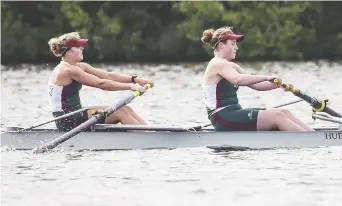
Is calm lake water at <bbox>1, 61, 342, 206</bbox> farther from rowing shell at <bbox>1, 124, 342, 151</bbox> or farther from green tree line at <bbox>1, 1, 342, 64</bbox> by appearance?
green tree line at <bbox>1, 1, 342, 64</bbox>

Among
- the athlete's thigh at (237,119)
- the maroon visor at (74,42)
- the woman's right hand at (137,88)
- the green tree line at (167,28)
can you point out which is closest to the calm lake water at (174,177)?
the athlete's thigh at (237,119)

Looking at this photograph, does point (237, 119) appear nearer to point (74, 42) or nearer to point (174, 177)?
point (174, 177)

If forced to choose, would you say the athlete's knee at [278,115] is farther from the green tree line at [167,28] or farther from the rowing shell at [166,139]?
the green tree line at [167,28]

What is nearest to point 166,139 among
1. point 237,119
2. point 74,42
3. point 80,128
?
point 237,119

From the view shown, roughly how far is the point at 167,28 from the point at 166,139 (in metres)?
54.9

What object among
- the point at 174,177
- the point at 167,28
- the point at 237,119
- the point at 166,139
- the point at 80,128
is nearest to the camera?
the point at 174,177

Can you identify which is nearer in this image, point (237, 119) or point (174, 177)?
point (174, 177)

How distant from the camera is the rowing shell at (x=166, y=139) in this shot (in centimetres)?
1650

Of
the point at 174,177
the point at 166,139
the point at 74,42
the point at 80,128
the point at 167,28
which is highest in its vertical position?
the point at 167,28

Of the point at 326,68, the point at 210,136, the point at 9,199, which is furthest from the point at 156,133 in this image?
the point at 326,68

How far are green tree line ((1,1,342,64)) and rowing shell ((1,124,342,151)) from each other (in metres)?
48.4

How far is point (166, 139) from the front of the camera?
55.3ft

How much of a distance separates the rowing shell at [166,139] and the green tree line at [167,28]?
159 ft

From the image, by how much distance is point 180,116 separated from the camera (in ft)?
83.1
